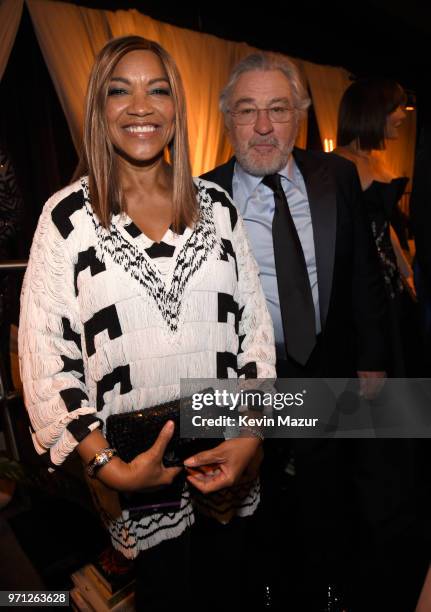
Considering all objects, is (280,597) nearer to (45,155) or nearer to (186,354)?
(186,354)

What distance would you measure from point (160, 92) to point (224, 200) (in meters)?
0.35

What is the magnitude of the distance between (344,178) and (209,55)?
151 inches

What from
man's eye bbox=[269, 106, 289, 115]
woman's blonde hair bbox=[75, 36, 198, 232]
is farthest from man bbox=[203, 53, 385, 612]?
woman's blonde hair bbox=[75, 36, 198, 232]

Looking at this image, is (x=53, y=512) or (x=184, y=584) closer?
(x=184, y=584)

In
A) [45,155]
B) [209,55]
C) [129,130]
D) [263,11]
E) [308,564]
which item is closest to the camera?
[129,130]

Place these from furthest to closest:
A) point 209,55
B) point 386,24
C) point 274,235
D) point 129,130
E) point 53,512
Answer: point 386,24 → point 209,55 → point 53,512 → point 274,235 → point 129,130

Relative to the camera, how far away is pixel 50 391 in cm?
114

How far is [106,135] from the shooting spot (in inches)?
49.2

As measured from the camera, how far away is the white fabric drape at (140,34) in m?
3.87

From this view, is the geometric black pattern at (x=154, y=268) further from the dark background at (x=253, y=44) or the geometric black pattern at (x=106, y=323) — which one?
the dark background at (x=253, y=44)

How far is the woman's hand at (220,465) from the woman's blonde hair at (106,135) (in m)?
0.60

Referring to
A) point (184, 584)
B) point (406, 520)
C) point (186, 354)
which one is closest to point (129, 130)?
point (186, 354)

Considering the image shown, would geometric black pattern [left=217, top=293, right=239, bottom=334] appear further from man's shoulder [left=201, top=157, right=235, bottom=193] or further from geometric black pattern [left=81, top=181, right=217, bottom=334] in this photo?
man's shoulder [left=201, top=157, right=235, bottom=193]

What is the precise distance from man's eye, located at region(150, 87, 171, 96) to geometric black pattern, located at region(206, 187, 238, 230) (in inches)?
11.7
